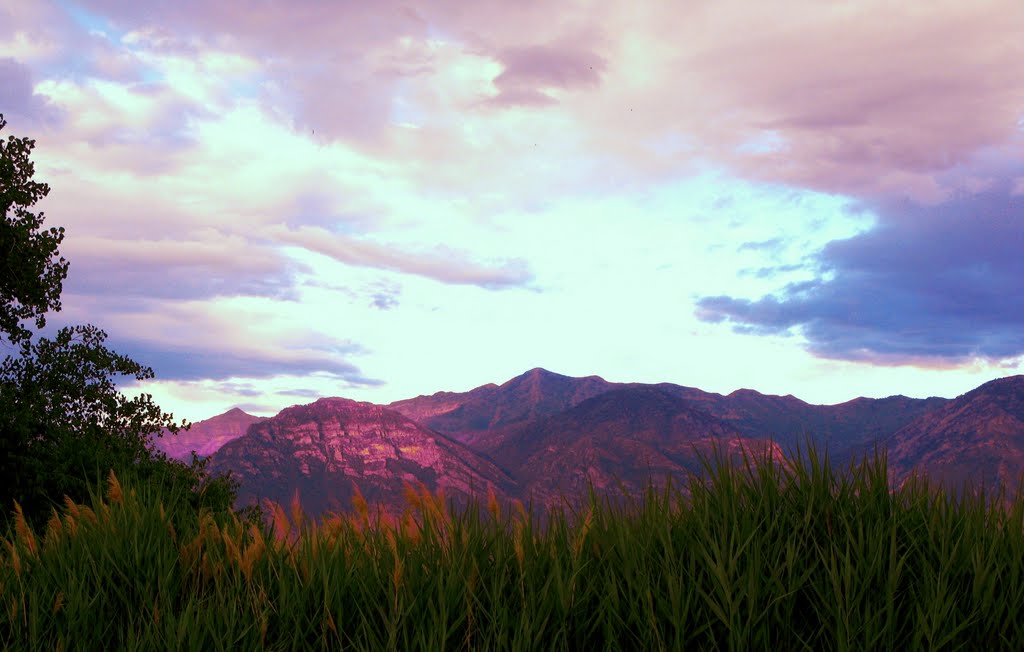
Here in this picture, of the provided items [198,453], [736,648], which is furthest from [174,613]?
[198,453]

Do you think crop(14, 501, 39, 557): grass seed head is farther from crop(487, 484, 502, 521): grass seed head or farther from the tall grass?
crop(487, 484, 502, 521): grass seed head

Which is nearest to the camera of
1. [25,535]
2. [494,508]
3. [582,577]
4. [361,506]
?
[582,577]

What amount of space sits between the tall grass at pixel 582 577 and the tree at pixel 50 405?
14233 millimetres

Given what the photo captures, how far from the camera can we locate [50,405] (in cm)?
2445

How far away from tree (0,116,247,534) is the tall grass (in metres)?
14.2

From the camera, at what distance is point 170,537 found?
8.38 m

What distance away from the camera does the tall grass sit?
6129 mm

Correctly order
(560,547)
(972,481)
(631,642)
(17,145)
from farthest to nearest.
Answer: (17,145) → (972,481) → (560,547) → (631,642)

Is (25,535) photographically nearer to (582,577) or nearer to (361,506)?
(361,506)

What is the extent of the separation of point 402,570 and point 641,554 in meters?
1.99

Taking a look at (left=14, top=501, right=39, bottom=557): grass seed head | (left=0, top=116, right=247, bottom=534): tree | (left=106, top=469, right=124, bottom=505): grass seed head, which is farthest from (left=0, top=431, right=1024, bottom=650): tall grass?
(left=0, top=116, right=247, bottom=534): tree

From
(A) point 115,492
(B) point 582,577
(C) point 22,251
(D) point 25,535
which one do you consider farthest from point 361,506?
(C) point 22,251

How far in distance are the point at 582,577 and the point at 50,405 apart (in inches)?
900

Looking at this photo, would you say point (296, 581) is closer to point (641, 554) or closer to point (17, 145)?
A: point (641, 554)
